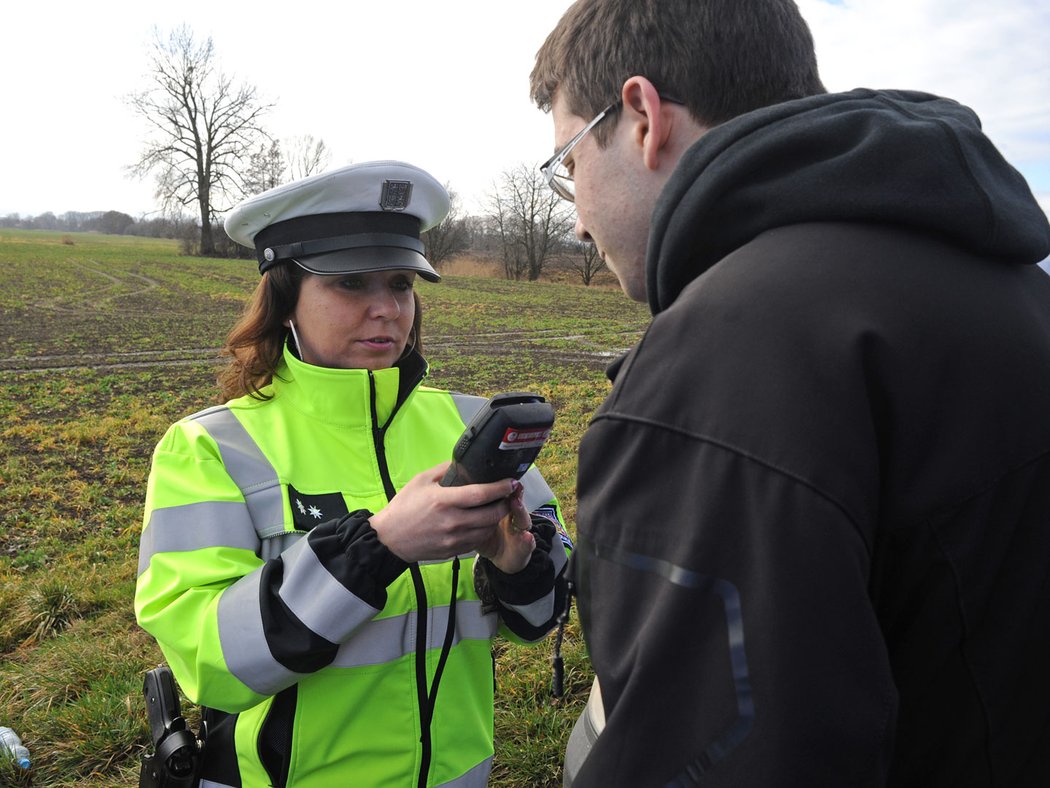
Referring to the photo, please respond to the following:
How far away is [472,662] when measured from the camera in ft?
7.20

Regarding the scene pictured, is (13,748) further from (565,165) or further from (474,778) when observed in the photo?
(565,165)

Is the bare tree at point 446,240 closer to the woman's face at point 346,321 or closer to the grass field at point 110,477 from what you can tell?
the grass field at point 110,477

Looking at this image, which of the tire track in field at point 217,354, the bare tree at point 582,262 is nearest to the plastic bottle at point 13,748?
the tire track in field at point 217,354

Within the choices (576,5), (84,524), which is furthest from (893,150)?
(84,524)

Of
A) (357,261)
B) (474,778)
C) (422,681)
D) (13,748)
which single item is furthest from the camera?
(13,748)

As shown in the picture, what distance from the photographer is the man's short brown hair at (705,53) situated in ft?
4.24

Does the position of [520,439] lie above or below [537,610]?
above

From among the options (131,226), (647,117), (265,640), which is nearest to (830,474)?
(647,117)

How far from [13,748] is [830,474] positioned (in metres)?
3.55

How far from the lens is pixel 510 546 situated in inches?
81.6

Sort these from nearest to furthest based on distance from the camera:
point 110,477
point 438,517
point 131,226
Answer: point 438,517 < point 110,477 < point 131,226

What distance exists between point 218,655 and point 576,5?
1576mm

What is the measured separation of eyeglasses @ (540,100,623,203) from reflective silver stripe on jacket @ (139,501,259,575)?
44.0 inches

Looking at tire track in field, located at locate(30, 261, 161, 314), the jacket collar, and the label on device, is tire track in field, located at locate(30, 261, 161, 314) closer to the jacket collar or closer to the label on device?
the jacket collar
